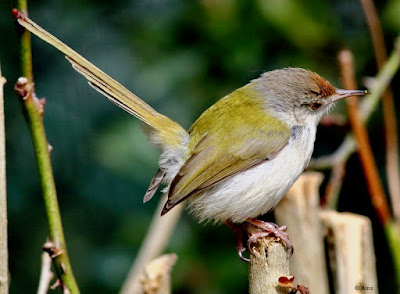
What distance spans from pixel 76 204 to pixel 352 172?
1572mm

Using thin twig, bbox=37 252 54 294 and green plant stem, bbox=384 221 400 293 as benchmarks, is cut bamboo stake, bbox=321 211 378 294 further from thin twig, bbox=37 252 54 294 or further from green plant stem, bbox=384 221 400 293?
thin twig, bbox=37 252 54 294

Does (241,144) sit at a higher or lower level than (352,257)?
higher

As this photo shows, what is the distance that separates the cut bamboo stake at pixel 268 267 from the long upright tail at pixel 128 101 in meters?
0.85

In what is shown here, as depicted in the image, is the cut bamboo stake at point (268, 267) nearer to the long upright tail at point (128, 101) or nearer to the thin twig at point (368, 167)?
the long upright tail at point (128, 101)

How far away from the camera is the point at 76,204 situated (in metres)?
3.75

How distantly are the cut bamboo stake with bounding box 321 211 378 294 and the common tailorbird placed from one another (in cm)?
27

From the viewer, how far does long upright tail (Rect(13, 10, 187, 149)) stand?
85.6 inches

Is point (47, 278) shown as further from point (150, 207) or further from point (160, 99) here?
point (160, 99)

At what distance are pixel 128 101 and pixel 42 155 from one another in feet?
3.17

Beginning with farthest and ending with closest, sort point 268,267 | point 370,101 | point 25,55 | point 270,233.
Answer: point 370,101 → point 270,233 → point 268,267 → point 25,55

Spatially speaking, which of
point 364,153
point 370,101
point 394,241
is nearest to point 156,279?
point 394,241

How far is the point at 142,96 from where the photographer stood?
12.1ft

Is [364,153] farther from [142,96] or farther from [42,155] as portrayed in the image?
[42,155]

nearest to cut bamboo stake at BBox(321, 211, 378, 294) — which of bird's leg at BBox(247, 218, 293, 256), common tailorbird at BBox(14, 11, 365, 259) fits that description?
bird's leg at BBox(247, 218, 293, 256)
